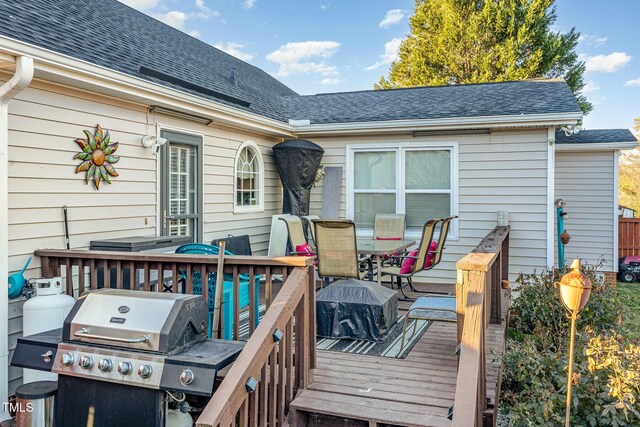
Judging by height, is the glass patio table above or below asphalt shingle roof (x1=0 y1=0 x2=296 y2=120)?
below

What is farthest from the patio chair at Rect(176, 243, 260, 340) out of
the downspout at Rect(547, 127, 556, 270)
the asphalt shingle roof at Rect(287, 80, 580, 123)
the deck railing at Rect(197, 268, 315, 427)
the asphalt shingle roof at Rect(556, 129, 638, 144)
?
the asphalt shingle roof at Rect(556, 129, 638, 144)

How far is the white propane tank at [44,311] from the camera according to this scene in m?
3.34

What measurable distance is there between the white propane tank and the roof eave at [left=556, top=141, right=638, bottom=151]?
327 inches

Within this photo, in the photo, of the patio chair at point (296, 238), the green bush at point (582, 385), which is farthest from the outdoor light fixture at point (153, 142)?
the green bush at point (582, 385)

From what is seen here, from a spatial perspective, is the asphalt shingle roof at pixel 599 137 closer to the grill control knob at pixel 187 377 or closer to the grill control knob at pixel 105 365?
the grill control knob at pixel 187 377

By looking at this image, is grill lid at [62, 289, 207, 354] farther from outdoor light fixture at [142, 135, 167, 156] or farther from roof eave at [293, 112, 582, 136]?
Answer: roof eave at [293, 112, 582, 136]

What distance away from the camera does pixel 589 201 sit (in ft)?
30.2

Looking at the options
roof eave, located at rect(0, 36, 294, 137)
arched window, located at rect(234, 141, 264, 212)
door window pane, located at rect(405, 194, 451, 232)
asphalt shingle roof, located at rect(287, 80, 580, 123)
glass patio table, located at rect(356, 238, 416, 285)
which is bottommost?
glass patio table, located at rect(356, 238, 416, 285)

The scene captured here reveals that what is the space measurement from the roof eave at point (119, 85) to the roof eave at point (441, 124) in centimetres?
123

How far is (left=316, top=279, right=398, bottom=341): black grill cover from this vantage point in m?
4.14

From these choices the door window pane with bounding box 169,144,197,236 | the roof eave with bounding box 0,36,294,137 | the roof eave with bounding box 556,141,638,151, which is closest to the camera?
the roof eave with bounding box 0,36,294,137

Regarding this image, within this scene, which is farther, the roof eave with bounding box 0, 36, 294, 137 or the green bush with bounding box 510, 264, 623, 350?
the green bush with bounding box 510, 264, 623, 350

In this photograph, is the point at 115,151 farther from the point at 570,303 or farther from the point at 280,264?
the point at 570,303

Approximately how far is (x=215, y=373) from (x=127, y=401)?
1.70 feet
